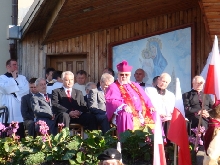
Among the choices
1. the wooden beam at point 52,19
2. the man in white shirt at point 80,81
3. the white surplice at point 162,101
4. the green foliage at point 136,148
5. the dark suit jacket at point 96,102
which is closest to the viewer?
the green foliage at point 136,148

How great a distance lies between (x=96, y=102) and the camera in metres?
10.9

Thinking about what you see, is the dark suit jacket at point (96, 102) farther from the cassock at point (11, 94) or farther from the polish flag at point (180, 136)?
the polish flag at point (180, 136)

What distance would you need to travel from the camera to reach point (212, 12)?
36.2 feet

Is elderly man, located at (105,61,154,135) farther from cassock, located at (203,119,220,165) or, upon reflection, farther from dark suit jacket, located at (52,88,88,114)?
cassock, located at (203,119,220,165)

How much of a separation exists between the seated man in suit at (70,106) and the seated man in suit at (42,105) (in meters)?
0.12

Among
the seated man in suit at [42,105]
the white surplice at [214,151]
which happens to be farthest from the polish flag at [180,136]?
the seated man in suit at [42,105]

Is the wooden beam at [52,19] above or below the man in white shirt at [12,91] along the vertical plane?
above

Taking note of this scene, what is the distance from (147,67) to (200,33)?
4.51 feet

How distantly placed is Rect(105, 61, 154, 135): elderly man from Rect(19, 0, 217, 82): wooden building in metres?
1.96

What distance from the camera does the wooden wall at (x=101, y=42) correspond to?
13.0 m

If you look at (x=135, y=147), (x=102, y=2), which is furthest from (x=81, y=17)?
(x=135, y=147)

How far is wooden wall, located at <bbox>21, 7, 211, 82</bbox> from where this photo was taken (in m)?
13.0

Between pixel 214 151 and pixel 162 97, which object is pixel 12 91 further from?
pixel 214 151

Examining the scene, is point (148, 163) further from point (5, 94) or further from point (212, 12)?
point (5, 94)
